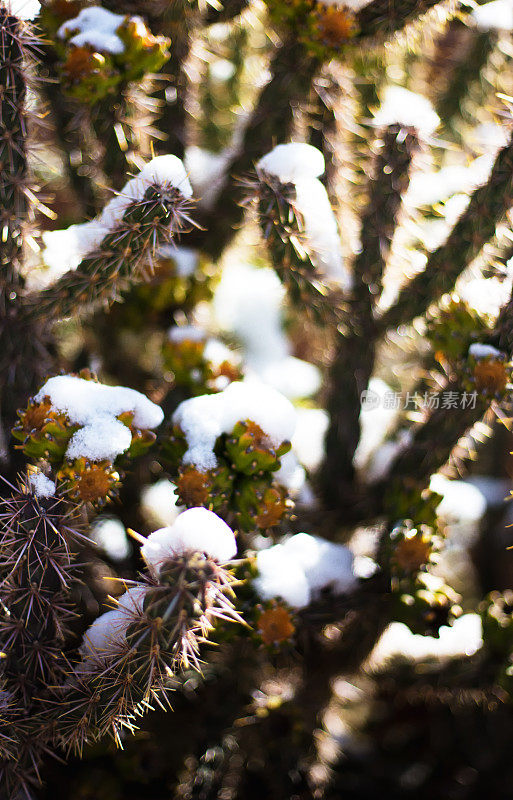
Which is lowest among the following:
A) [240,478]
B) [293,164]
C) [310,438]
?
[310,438]

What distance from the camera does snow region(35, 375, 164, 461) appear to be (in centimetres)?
111

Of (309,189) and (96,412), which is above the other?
(309,189)

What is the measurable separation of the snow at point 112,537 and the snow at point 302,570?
1.64 feet

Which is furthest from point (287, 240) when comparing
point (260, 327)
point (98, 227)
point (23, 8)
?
point (260, 327)

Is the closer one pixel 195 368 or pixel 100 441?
pixel 100 441

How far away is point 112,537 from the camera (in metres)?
1.75

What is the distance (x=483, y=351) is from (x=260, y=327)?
3.48 feet

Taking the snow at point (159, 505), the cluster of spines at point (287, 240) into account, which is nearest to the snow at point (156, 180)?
the cluster of spines at point (287, 240)

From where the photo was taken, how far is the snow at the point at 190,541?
0.98 meters

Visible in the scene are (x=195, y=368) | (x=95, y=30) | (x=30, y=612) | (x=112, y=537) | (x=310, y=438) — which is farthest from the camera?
(x=310, y=438)

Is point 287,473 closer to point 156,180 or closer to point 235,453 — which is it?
point 235,453

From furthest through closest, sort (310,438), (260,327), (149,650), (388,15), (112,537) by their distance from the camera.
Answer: (260,327), (310,438), (112,537), (388,15), (149,650)

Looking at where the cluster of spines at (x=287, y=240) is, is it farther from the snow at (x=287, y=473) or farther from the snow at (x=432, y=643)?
the snow at (x=432, y=643)

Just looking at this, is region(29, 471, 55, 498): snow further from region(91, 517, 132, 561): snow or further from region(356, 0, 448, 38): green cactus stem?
region(356, 0, 448, 38): green cactus stem
